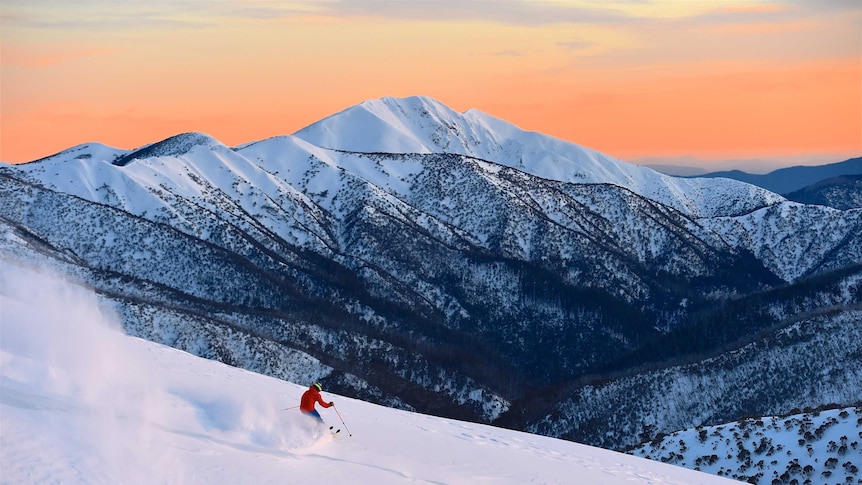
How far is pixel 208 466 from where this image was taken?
20.2 meters

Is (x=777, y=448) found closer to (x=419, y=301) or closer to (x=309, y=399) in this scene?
(x=309, y=399)

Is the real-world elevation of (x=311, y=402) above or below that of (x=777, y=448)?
above

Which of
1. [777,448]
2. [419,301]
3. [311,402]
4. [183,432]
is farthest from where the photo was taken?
[419,301]

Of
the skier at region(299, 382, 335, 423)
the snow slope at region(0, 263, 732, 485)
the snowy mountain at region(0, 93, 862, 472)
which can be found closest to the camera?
the snow slope at region(0, 263, 732, 485)

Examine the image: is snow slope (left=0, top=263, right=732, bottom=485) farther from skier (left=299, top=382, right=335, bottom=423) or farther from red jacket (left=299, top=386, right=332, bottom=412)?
red jacket (left=299, top=386, right=332, bottom=412)

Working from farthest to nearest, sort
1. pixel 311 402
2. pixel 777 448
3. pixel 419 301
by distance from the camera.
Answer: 1. pixel 419 301
2. pixel 777 448
3. pixel 311 402

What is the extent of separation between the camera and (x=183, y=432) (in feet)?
72.6

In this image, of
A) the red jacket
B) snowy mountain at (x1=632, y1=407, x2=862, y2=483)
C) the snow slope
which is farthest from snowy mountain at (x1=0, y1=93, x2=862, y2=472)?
the red jacket

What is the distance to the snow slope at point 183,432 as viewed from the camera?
63.1ft

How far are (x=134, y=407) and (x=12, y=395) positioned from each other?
115 inches

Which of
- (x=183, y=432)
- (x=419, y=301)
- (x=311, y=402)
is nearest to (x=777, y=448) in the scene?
(x=311, y=402)

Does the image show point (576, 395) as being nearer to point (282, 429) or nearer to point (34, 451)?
point (282, 429)

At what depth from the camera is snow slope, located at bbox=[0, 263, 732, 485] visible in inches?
757

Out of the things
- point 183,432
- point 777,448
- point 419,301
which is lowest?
point 419,301
